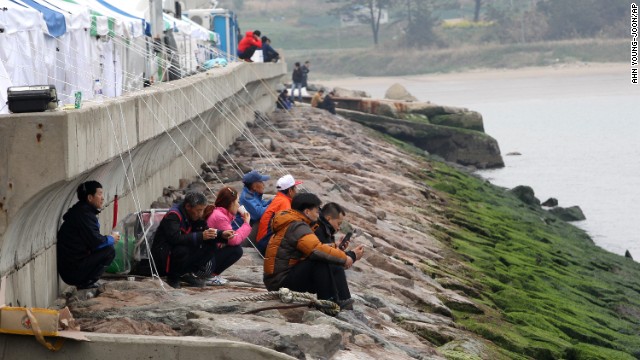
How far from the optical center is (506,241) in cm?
2611

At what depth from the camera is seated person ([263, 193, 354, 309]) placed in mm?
11508

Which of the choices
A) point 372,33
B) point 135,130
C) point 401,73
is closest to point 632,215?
point 135,130

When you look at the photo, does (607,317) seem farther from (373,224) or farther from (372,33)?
(372,33)

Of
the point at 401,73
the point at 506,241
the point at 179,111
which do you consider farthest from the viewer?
the point at 401,73

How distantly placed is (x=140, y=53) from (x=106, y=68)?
122 cm

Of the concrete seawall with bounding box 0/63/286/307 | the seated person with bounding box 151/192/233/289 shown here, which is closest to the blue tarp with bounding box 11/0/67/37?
the concrete seawall with bounding box 0/63/286/307

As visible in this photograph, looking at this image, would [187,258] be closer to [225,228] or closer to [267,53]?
[225,228]

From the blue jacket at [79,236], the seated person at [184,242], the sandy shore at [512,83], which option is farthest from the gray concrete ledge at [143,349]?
the sandy shore at [512,83]

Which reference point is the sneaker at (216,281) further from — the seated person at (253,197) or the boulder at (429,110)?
the boulder at (429,110)

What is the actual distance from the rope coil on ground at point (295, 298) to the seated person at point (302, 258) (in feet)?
0.86

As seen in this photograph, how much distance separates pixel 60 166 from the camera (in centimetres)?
945

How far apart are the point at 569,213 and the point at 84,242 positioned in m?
27.5

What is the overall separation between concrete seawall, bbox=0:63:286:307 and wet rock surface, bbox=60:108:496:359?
590mm

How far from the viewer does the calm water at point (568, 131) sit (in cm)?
4250
